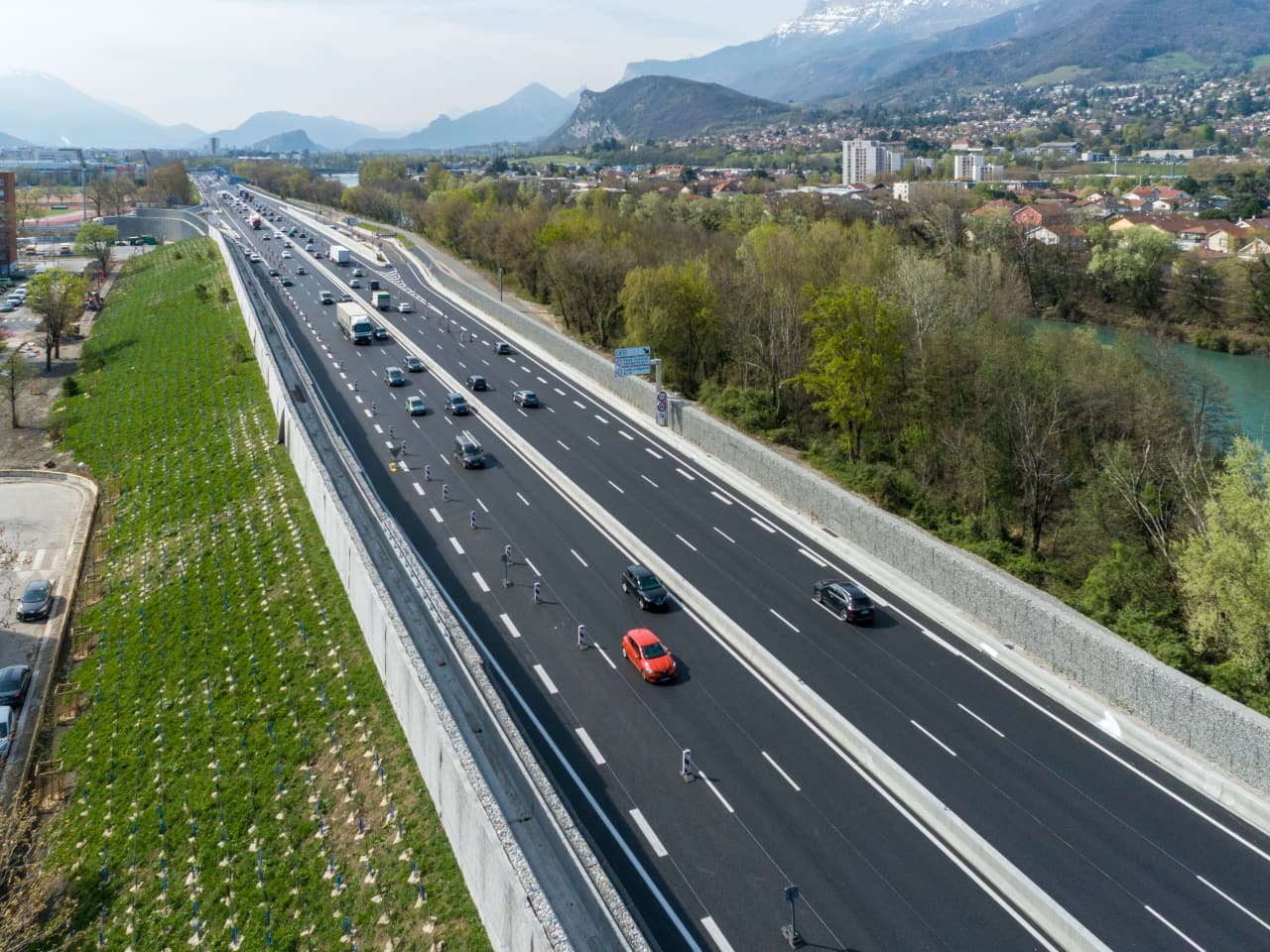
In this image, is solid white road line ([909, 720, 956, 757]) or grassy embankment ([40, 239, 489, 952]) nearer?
grassy embankment ([40, 239, 489, 952])

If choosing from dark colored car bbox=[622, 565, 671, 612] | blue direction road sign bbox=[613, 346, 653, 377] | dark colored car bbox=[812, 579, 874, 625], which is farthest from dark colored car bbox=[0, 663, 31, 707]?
blue direction road sign bbox=[613, 346, 653, 377]

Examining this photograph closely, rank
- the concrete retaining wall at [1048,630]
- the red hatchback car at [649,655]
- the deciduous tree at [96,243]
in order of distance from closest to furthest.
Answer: the concrete retaining wall at [1048,630] → the red hatchback car at [649,655] → the deciduous tree at [96,243]

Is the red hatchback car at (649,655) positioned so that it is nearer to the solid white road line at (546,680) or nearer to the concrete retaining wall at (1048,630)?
the solid white road line at (546,680)

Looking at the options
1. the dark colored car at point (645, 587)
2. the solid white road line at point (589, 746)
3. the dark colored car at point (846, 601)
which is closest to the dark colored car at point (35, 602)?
the dark colored car at point (645, 587)

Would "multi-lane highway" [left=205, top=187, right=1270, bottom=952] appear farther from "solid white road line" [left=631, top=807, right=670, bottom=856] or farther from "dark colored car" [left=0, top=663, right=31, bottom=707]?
"dark colored car" [left=0, top=663, right=31, bottom=707]

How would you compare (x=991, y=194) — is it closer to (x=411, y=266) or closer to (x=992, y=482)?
(x=411, y=266)

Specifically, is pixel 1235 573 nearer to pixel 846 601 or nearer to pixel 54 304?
pixel 846 601
